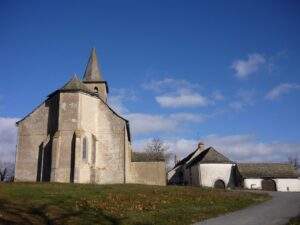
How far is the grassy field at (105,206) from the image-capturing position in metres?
17.7

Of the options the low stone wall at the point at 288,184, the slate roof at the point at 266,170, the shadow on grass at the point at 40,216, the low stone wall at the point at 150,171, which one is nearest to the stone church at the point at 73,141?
the low stone wall at the point at 150,171

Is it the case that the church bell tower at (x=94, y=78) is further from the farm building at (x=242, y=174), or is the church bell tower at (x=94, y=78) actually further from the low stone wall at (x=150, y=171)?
the farm building at (x=242, y=174)

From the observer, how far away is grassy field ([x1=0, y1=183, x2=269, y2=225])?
17672 mm

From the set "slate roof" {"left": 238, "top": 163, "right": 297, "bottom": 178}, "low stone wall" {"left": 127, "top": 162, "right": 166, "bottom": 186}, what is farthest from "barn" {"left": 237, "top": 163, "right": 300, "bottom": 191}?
"low stone wall" {"left": 127, "top": 162, "right": 166, "bottom": 186}

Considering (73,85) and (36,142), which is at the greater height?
(73,85)

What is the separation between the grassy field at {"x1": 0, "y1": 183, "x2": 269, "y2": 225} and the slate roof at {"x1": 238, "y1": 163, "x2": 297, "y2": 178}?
26277 millimetres

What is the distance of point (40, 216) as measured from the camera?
17453 millimetres

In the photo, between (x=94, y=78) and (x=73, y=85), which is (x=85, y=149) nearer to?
(x=73, y=85)

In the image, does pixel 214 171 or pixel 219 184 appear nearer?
pixel 219 184

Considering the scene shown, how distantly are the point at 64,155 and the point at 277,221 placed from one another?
24.8 meters

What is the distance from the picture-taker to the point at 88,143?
132 feet

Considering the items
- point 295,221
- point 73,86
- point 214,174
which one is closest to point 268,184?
point 214,174

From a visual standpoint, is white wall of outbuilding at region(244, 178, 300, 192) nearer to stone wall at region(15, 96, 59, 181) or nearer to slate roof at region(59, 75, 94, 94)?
slate roof at region(59, 75, 94, 94)

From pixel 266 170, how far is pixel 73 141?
1154 inches
